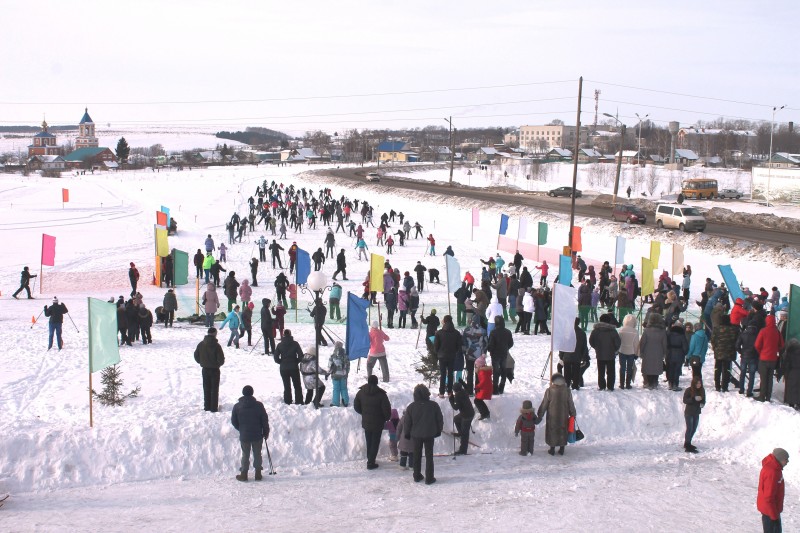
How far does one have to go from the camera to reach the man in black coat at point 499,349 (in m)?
11.3

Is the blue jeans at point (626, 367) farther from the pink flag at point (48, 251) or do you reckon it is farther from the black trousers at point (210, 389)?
the pink flag at point (48, 251)

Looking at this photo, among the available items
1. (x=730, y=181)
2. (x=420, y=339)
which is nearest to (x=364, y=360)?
(x=420, y=339)

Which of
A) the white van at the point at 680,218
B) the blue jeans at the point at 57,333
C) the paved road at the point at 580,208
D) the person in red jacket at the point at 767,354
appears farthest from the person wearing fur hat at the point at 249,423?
the white van at the point at 680,218

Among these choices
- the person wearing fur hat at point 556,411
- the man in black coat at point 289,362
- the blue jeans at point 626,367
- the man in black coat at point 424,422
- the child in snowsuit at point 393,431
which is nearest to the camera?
the man in black coat at point 424,422

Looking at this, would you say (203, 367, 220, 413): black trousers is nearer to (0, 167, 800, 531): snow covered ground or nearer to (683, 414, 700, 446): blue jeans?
(0, 167, 800, 531): snow covered ground

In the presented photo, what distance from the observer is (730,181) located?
261 ft

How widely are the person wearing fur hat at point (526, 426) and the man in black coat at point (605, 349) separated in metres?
1.96

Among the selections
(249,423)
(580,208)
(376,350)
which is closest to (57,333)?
(376,350)

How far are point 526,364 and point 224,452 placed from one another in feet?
19.6

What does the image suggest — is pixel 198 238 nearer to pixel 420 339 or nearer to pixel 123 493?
pixel 420 339

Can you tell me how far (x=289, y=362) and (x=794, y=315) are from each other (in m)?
8.01

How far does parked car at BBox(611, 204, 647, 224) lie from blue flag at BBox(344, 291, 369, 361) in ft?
103

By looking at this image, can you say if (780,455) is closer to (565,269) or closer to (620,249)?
(565,269)

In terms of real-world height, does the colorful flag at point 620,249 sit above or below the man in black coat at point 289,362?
above
